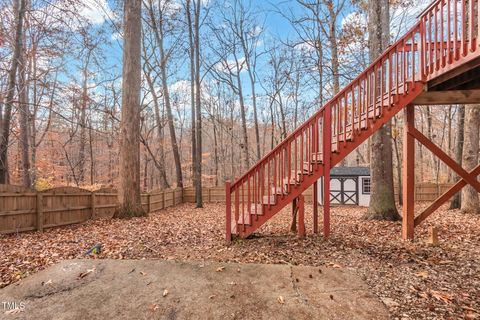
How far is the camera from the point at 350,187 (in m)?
16.1

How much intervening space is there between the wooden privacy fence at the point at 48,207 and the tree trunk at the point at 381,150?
8439 millimetres

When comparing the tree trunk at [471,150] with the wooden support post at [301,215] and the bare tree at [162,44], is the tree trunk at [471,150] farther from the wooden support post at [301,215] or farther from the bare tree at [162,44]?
the bare tree at [162,44]

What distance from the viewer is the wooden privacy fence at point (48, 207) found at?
5863 mm

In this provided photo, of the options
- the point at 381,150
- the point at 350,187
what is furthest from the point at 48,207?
the point at 350,187

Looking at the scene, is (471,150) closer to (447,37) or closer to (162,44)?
(447,37)

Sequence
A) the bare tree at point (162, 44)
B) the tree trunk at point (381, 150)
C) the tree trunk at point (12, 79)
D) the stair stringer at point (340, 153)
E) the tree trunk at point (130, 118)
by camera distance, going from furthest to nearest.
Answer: the bare tree at point (162, 44) → the tree trunk at point (130, 118) → the tree trunk at point (12, 79) → the tree trunk at point (381, 150) → the stair stringer at point (340, 153)

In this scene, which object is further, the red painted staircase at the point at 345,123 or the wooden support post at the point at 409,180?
the wooden support post at the point at 409,180

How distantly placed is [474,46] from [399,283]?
319 centimetres

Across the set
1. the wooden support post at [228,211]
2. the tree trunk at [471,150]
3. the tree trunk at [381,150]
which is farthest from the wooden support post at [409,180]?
the tree trunk at [471,150]

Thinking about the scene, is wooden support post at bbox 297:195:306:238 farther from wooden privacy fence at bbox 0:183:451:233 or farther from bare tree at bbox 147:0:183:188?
bare tree at bbox 147:0:183:188

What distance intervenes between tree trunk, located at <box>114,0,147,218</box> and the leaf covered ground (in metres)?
1.72

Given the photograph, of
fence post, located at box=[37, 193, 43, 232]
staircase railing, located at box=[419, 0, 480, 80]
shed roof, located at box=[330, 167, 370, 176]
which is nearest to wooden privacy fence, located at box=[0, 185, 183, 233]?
fence post, located at box=[37, 193, 43, 232]

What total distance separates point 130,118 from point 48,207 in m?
3.31

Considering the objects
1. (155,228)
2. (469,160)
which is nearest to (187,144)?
(155,228)
